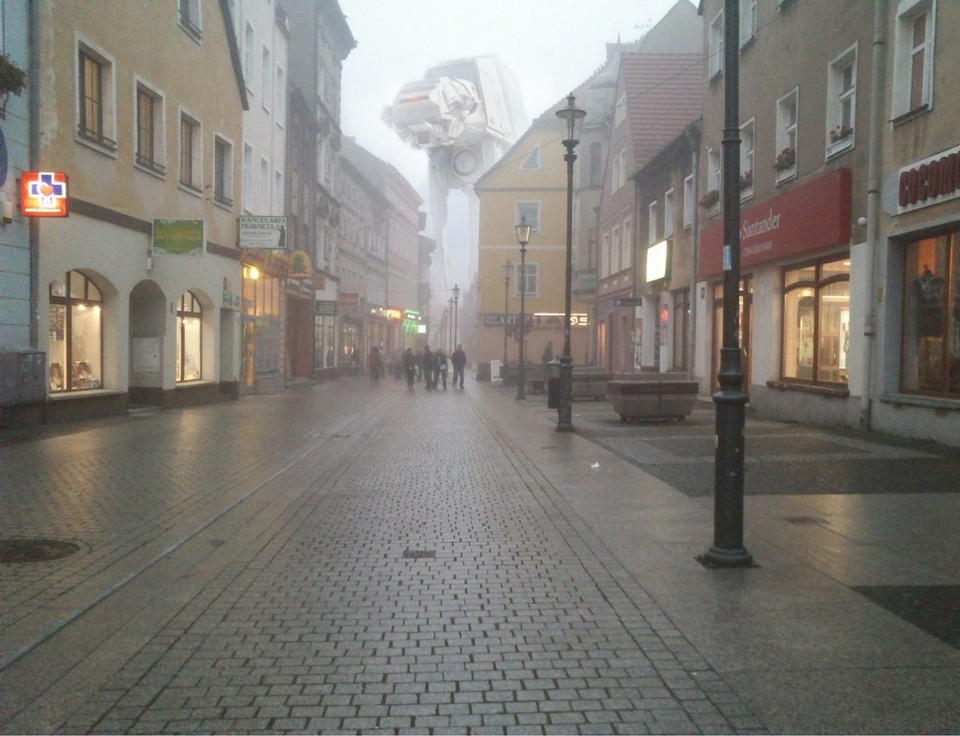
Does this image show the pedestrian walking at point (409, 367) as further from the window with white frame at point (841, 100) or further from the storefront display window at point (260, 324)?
the window with white frame at point (841, 100)

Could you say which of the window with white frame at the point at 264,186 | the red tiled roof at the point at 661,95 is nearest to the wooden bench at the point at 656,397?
the red tiled roof at the point at 661,95

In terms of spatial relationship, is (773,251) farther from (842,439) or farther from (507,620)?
(507,620)

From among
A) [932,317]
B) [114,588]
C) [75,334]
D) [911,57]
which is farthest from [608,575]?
[75,334]

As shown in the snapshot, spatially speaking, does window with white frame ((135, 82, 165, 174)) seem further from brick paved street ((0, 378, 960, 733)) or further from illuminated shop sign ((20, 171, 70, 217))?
brick paved street ((0, 378, 960, 733))

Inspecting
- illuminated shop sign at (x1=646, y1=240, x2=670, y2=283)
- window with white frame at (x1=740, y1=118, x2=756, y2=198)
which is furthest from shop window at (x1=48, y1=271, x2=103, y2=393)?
illuminated shop sign at (x1=646, y1=240, x2=670, y2=283)

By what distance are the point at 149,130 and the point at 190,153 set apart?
254 cm

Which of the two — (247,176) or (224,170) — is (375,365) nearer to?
(247,176)

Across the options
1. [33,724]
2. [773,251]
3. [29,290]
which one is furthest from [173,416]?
[33,724]

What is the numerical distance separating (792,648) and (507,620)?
5.14 ft

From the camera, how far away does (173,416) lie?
19984 millimetres

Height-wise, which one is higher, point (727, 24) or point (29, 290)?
point (727, 24)

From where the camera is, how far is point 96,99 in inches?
720

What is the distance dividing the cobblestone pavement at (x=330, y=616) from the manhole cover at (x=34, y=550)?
0.58 feet

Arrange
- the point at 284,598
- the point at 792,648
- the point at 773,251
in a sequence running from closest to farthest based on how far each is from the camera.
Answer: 1. the point at 792,648
2. the point at 284,598
3. the point at 773,251
